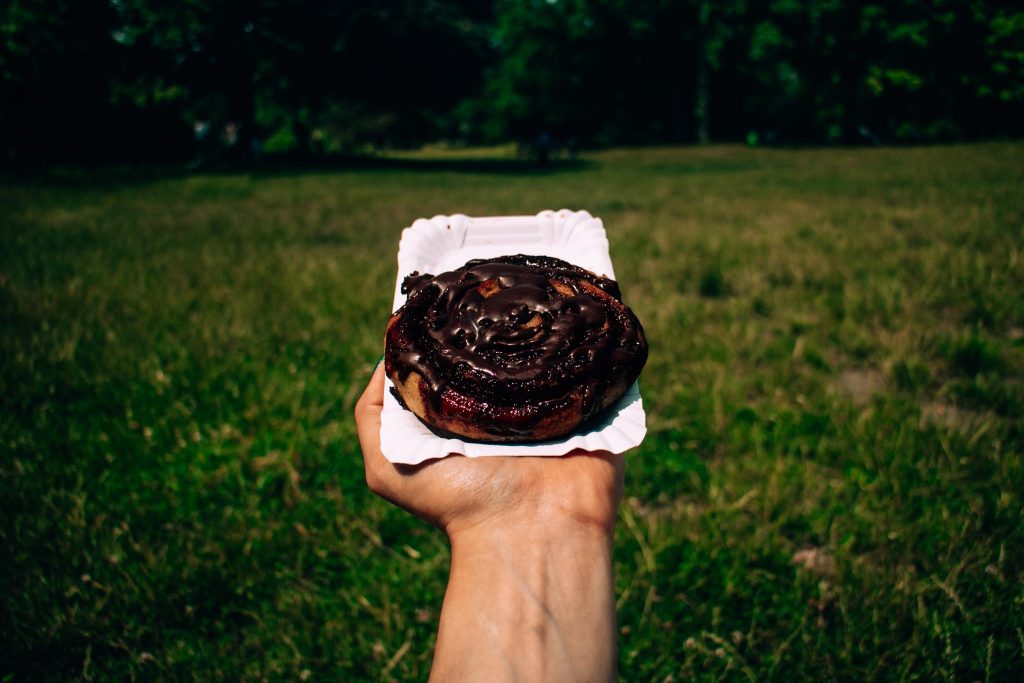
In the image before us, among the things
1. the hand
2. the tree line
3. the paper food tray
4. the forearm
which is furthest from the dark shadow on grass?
the forearm

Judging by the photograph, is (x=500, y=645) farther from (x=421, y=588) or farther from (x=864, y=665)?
(x=864, y=665)

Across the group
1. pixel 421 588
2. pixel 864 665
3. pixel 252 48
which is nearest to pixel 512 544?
pixel 421 588

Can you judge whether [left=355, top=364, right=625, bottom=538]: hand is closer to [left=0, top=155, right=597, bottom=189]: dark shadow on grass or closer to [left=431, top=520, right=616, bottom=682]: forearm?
[left=431, top=520, right=616, bottom=682]: forearm

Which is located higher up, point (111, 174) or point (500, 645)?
point (111, 174)

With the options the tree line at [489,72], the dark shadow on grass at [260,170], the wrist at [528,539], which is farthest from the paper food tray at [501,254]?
the tree line at [489,72]

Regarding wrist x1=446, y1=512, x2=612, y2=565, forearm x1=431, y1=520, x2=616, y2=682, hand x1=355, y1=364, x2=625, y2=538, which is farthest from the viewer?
hand x1=355, y1=364, x2=625, y2=538

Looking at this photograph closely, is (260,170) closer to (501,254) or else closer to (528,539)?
(501,254)
